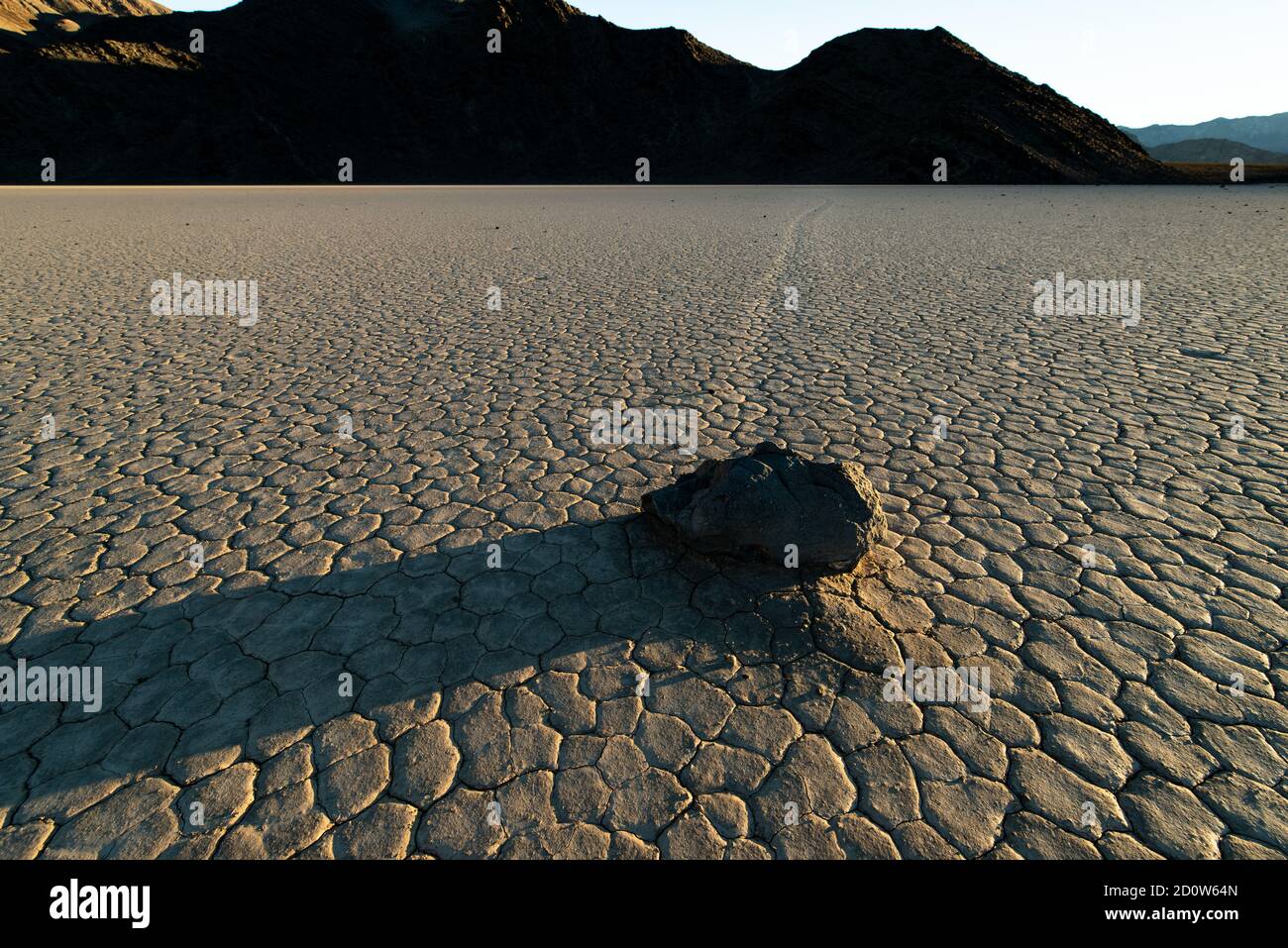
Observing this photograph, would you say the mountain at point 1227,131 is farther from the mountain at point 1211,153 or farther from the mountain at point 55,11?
the mountain at point 55,11

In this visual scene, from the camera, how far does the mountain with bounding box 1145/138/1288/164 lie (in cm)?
8988

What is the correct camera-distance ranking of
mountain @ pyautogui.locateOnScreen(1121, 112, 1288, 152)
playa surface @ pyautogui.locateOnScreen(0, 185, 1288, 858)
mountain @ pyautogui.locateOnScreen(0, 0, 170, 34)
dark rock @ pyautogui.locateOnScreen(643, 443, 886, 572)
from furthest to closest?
mountain @ pyautogui.locateOnScreen(1121, 112, 1288, 152) < mountain @ pyautogui.locateOnScreen(0, 0, 170, 34) < dark rock @ pyautogui.locateOnScreen(643, 443, 886, 572) < playa surface @ pyautogui.locateOnScreen(0, 185, 1288, 858)

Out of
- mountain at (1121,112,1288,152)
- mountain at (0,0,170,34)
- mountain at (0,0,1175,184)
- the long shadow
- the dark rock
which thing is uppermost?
mountain at (1121,112,1288,152)

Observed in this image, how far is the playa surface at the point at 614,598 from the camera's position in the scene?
6.79 ft

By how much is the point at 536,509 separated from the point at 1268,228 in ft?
64.0

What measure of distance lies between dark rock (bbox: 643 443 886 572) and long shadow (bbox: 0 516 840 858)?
5.6 inches

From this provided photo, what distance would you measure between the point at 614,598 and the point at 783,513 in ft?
2.85

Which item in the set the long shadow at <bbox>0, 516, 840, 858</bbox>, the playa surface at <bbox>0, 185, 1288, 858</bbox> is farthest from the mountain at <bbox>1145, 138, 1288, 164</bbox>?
the long shadow at <bbox>0, 516, 840, 858</bbox>

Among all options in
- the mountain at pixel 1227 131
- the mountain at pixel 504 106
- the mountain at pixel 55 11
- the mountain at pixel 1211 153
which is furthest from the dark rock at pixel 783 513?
the mountain at pixel 1227 131

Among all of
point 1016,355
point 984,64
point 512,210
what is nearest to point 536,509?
point 1016,355

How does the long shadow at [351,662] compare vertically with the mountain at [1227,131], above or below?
below

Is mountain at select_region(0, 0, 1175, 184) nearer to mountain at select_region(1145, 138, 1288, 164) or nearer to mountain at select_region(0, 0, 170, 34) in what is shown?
mountain at select_region(0, 0, 170, 34)

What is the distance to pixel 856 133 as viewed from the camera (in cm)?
3912

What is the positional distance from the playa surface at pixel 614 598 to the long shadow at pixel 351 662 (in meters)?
0.01
